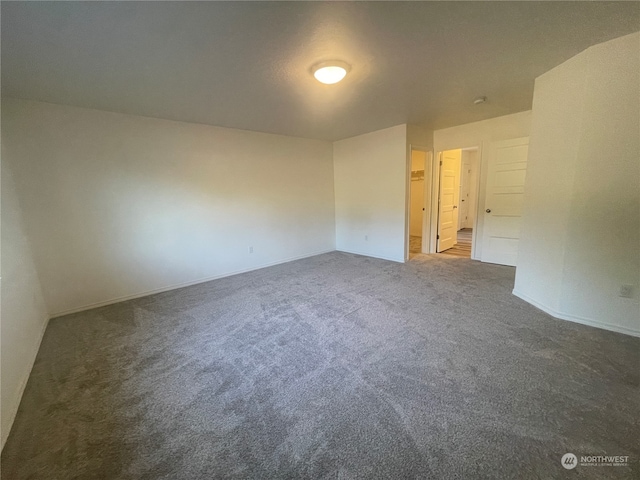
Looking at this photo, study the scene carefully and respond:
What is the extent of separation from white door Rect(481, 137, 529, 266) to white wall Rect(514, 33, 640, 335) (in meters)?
1.31

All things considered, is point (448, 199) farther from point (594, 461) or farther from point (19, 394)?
point (19, 394)

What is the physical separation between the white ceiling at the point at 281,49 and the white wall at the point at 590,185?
27cm

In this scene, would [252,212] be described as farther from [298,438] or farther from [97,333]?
[298,438]

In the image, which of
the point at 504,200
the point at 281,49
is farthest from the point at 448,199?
the point at 281,49

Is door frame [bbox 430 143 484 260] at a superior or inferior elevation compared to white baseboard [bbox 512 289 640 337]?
superior

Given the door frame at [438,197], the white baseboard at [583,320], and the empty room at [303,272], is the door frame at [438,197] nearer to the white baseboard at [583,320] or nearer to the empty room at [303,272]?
the empty room at [303,272]

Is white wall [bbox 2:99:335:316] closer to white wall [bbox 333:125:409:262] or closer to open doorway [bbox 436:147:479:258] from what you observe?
white wall [bbox 333:125:409:262]

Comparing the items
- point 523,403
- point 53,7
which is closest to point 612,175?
point 523,403

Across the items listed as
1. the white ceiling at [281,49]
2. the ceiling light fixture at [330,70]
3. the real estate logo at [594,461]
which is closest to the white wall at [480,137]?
the white ceiling at [281,49]

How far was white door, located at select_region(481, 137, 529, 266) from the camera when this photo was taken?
3834 mm

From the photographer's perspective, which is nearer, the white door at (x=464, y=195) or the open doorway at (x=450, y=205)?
the open doorway at (x=450, y=205)

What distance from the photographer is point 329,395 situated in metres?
1.66

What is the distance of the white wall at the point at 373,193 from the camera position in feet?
14.8

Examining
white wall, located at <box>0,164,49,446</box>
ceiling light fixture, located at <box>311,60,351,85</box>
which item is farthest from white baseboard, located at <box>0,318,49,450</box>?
ceiling light fixture, located at <box>311,60,351,85</box>
